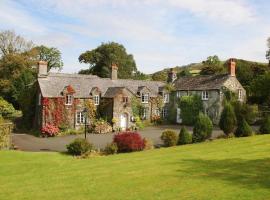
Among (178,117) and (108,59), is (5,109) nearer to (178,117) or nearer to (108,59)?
(178,117)

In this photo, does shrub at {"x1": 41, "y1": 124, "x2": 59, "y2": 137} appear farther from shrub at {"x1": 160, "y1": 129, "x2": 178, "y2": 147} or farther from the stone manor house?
shrub at {"x1": 160, "y1": 129, "x2": 178, "y2": 147}

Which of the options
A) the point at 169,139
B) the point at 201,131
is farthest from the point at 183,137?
the point at 201,131

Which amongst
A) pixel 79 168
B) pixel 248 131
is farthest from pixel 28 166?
pixel 248 131

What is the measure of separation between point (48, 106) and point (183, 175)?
2911 centimetres

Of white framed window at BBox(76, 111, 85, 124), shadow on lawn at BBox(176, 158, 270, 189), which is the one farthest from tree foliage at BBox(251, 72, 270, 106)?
shadow on lawn at BBox(176, 158, 270, 189)

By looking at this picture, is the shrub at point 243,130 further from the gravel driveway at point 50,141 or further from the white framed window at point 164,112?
the white framed window at point 164,112

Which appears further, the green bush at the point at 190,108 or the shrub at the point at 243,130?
the green bush at the point at 190,108

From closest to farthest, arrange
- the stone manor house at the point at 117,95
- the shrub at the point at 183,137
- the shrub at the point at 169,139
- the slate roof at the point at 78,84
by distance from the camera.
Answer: the shrub at the point at 169,139 → the shrub at the point at 183,137 → the stone manor house at the point at 117,95 → the slate roof at the point at 78,84

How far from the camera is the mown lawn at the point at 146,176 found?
564 inches

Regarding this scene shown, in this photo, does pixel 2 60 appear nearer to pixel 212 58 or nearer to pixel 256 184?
pixel 212 58

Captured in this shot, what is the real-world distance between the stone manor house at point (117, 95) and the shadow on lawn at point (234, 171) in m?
25.4

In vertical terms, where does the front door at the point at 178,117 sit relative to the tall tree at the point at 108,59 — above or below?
below

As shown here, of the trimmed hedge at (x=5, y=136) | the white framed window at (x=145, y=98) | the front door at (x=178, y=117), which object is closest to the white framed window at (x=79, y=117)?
the white framed window at (x=145, y=98)

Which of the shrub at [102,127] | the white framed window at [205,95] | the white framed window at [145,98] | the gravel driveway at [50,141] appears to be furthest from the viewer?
the white framed window at [205,95]
